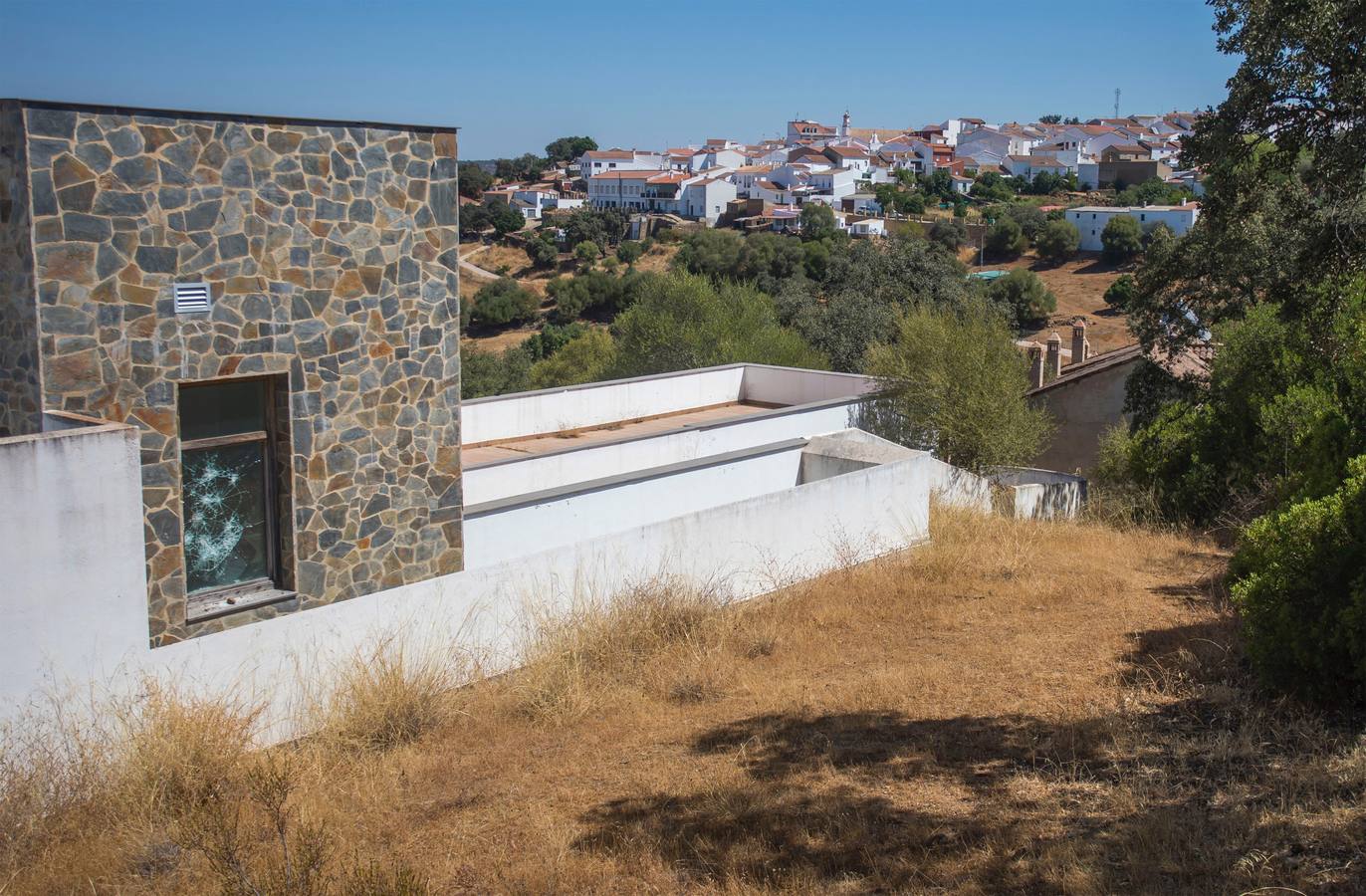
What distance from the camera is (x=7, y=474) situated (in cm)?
671

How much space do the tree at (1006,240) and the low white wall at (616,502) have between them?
61.8 m

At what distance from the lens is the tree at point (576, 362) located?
3388cm

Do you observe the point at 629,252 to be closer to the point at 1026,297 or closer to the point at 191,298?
the point at 1026,297

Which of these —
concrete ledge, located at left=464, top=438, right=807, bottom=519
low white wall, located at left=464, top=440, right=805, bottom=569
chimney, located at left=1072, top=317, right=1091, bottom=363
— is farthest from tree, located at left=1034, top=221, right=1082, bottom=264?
low white wall, located at left=464, top=440, right=805, bottom=569

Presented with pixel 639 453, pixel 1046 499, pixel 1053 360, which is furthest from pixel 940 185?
pixel 639 453

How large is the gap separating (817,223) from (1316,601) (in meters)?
74.2

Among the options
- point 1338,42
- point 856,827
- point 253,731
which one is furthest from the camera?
point 1338,42

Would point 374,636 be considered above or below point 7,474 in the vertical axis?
below

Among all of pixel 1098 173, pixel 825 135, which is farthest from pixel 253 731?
pixel 825 135

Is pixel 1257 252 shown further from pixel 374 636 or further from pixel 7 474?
pixel 7 474

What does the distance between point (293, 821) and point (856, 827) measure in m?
2.98

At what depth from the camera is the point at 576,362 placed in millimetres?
35375

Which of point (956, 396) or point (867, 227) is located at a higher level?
point (867, 227)

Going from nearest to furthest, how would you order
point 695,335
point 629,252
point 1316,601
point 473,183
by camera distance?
1. point 1316,601
2. point 695,335
3. point 629,252
4. point 473,183
